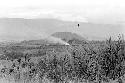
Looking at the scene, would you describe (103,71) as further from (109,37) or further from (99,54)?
(109,37)

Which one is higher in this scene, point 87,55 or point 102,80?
point 87,55

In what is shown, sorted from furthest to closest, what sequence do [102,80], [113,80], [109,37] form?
1. [109,37]
2. [113,80]
3. [102,80]

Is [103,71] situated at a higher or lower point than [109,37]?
lower

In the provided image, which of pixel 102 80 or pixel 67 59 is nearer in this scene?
pixel 102 80

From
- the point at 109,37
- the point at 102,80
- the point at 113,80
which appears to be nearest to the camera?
the point at 102,80

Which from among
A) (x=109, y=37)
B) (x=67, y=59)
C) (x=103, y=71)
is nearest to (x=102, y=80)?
(x=103, y=71)

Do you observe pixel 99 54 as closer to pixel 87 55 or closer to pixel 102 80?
pixel 87 55

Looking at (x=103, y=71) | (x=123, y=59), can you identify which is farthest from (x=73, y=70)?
(x=123, y=59)

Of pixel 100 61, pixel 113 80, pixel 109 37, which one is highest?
pixel 109 37

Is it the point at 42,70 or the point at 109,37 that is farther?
the point at 109,37
